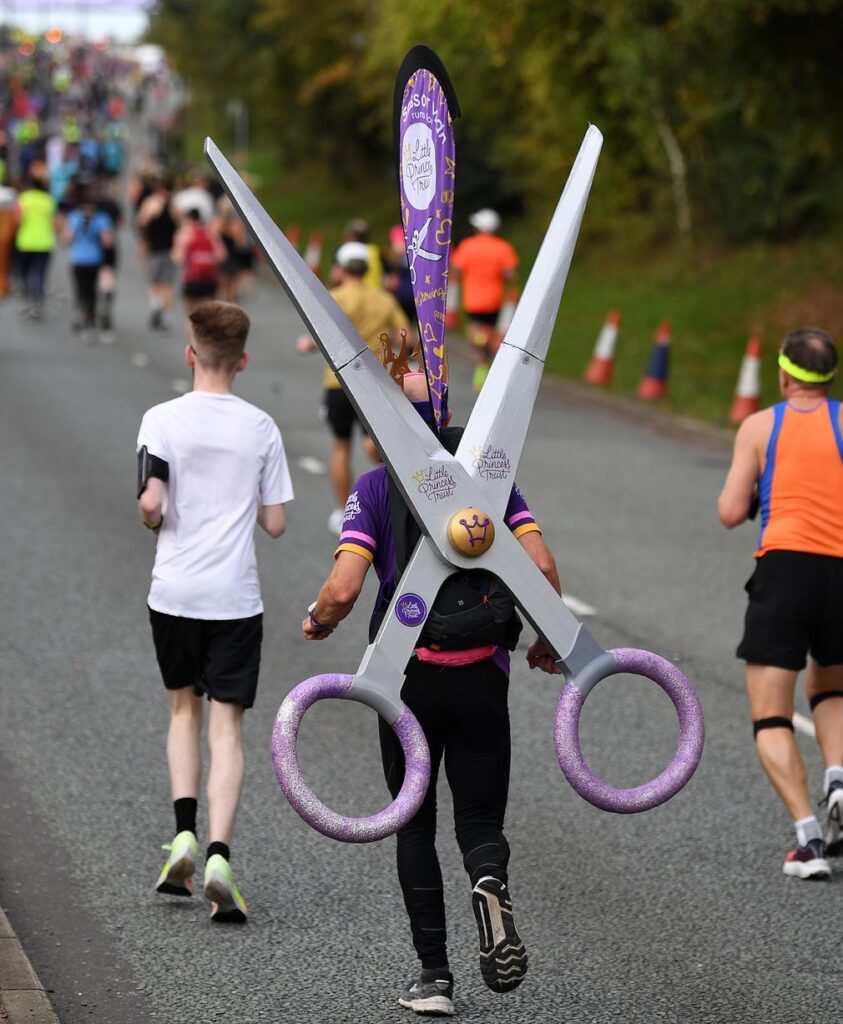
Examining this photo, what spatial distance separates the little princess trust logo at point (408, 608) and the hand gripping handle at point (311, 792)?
0.21 m

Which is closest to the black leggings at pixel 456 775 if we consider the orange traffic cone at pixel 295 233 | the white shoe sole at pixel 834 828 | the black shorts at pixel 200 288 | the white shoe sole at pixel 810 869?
the white shoe sole at pixel 810 869

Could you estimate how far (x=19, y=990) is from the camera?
208 inches

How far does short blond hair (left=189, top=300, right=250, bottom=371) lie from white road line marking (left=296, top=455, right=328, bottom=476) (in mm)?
9380

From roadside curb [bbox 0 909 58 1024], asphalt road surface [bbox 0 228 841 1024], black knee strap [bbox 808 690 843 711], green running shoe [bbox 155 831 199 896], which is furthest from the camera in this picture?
black knee strap [bbox 808 690 843 711]

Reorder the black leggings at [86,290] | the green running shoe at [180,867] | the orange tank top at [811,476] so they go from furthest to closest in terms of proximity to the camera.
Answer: the black leggings at [86,290]
the orange tank top at [811,476]
the green running shoe at [180,867]

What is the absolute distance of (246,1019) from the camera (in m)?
5.33

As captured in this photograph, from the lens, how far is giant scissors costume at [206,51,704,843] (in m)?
4.71

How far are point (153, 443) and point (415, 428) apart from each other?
1.48 m

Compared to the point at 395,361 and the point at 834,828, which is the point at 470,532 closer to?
the point at 395,361

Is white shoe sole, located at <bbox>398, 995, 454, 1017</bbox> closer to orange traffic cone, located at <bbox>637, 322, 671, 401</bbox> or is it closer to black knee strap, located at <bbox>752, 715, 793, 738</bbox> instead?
black knee strap, located at <bbox>752, 715, 793, 738</bbox>

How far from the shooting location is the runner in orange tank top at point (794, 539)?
6.84 metres

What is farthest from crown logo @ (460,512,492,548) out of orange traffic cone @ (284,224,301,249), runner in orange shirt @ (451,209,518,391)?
orange traffic cone @ (284,224,301,249)

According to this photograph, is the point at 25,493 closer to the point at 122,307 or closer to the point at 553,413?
the point at 553,413

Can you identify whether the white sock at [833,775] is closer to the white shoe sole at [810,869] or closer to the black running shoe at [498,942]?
the white shoe sole at [810,869]
